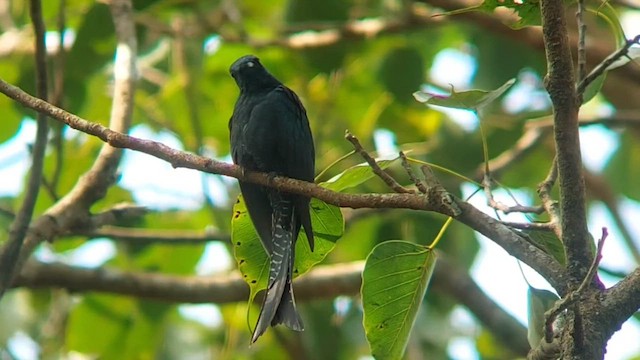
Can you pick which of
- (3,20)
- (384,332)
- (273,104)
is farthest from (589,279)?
(3,20)

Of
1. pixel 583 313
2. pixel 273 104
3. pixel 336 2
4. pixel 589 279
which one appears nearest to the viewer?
pixel 589 279

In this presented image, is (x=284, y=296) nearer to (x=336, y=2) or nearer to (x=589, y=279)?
(x=589, y=279)

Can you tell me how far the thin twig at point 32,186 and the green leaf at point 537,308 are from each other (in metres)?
1.50

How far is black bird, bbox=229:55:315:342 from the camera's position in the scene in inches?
121

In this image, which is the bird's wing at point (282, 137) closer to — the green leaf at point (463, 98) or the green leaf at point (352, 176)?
the green leaf at point (352, 176)

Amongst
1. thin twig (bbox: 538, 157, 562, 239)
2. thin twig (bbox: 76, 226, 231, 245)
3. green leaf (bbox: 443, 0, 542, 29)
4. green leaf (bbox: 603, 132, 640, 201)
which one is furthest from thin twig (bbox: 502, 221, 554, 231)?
green leaf (bbox: 603, 132, 640, 201)

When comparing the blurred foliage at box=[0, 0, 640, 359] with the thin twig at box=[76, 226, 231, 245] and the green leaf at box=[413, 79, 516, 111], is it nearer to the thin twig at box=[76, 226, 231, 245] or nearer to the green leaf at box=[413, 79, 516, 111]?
the thin twig at box=[76, 226, 231, 245]

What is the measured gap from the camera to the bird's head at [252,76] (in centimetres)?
409

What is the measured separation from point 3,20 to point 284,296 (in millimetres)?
3597

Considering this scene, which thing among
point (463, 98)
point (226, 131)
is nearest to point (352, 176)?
point (463, 98)

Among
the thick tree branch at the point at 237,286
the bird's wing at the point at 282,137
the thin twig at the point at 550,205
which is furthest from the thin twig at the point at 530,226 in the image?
the thick tree branch at the point at 237,286

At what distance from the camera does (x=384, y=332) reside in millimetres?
2711

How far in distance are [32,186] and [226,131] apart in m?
2.55

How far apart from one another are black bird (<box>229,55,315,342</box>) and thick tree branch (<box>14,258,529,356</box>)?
1158 mm
